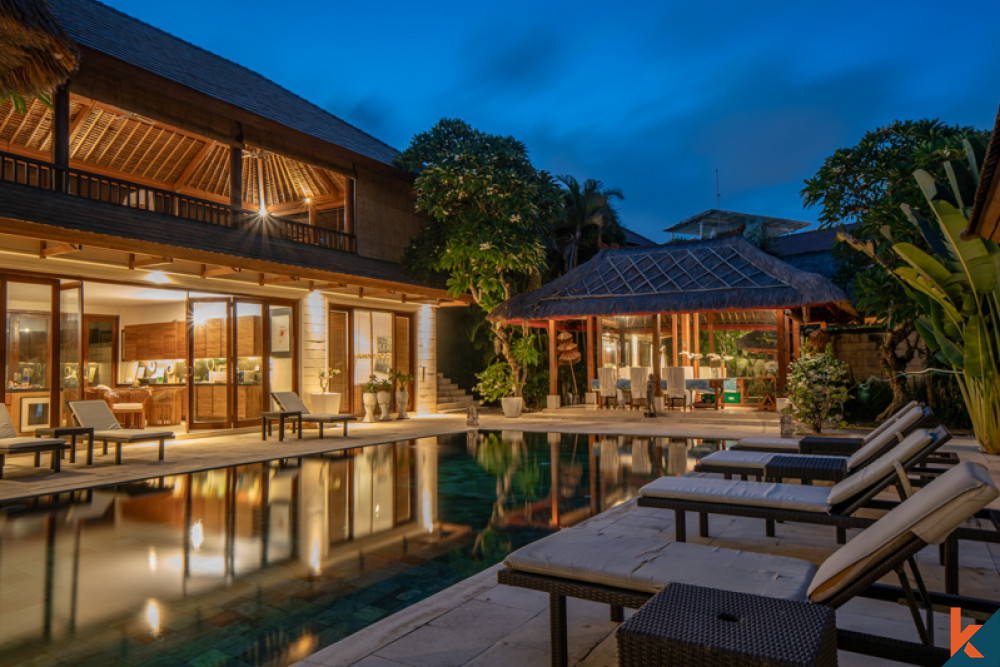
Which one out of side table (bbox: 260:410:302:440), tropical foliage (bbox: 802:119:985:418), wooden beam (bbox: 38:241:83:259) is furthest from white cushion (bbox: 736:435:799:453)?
wooden beam (bbox: 38:241:83:259)

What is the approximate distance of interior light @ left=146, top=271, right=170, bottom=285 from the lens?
37.0 feet

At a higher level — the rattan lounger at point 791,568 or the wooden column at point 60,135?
the wooden column at point 60,135

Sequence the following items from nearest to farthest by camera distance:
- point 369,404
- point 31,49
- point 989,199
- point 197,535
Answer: point 989,199 → point 197,535 → point 31,49 → point 369,404

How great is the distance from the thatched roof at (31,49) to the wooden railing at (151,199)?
516 centimetres

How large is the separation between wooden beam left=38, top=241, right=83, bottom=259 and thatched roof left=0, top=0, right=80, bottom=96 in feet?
11.9

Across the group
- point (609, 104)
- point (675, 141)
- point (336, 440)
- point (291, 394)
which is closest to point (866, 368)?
point (336, 440)

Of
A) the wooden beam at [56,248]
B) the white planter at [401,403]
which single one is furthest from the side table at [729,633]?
the white planter at [401,403]

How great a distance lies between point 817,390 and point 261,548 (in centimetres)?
845

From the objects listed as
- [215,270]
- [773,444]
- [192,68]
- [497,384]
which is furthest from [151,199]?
[773,444]

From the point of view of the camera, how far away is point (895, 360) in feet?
38.7

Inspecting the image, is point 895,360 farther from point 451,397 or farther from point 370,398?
point 451,397

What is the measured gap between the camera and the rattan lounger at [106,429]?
27.2ft

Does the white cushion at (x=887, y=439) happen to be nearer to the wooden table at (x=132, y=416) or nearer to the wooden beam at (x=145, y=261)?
the wooden beam at (x=145, y=261)

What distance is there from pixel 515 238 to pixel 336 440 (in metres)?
7.50
